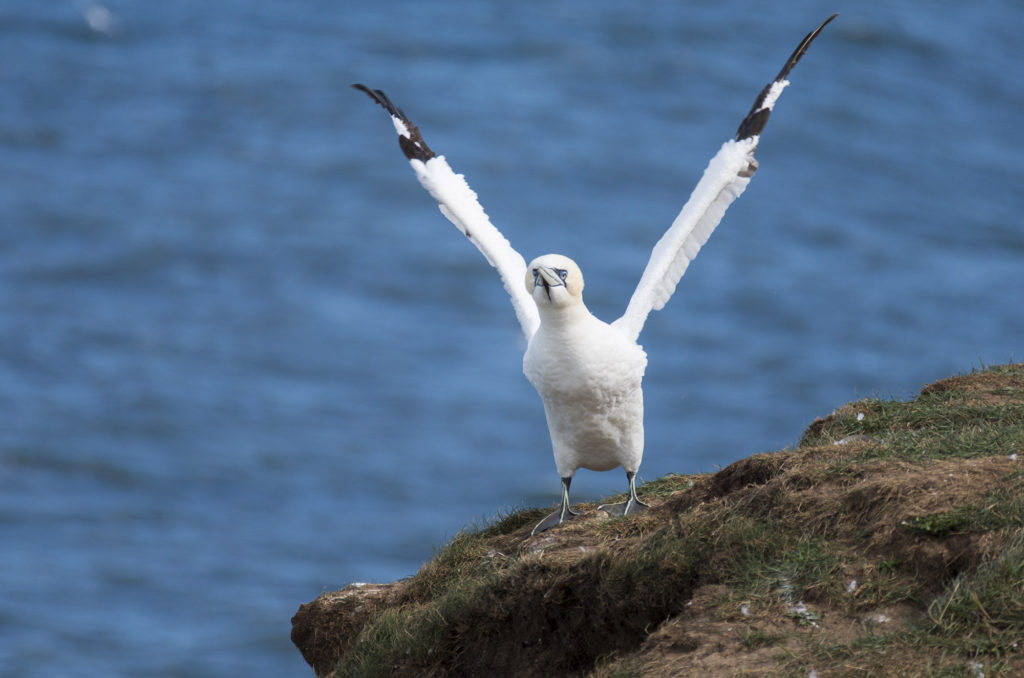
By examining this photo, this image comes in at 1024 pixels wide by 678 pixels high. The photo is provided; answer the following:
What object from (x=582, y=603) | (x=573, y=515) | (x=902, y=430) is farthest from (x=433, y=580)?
(x=902, y=430)

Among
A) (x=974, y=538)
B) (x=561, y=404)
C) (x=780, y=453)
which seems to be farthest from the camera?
(x=561, y=404)

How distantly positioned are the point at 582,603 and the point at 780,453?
1.42 m

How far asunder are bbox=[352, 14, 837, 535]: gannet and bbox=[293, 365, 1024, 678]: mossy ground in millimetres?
949

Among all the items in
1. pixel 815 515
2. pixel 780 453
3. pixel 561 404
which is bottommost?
pixel 815 515

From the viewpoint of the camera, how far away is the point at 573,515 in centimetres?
858

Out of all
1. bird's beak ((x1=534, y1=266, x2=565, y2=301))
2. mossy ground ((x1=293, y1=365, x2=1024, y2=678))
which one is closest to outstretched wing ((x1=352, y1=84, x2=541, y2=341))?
bird's beak ((x1=534, y1=266, x2=565, y2=301))

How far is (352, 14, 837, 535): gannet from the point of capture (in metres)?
8.57

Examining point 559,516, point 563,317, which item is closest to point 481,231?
point 563,317

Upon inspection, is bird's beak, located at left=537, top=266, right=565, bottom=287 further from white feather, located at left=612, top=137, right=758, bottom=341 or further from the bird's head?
white feather, located at left=612, top=137, right=758, bottom=341

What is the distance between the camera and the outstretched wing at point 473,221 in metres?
9.86

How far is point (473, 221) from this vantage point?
10.4 metres

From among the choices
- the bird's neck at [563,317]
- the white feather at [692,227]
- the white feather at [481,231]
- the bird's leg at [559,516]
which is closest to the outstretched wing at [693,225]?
the white feather at [692,227]

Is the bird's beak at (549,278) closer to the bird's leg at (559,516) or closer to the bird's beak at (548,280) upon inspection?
the bird's beak at (548,280)

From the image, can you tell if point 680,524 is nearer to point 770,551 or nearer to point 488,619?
point 770,551
